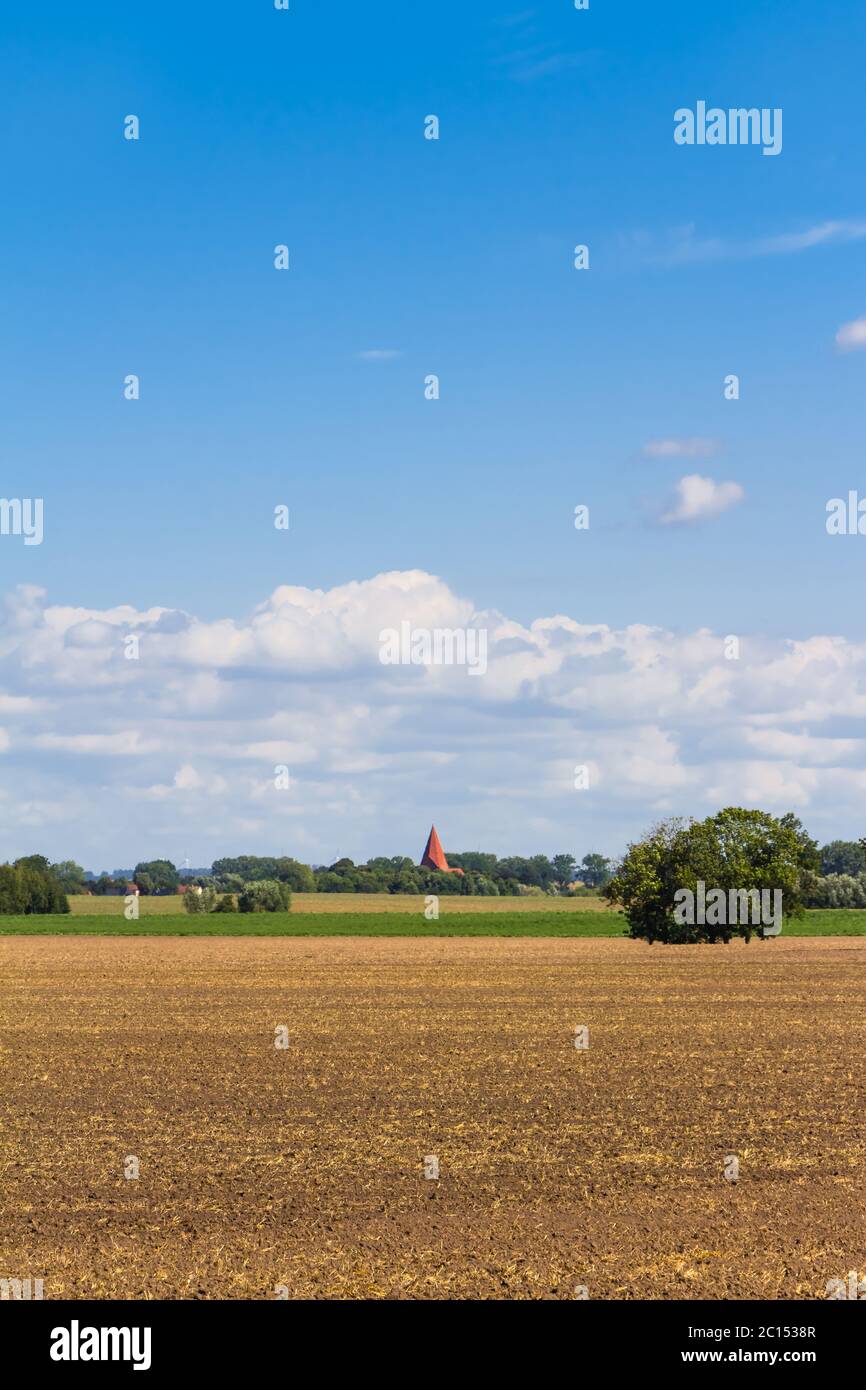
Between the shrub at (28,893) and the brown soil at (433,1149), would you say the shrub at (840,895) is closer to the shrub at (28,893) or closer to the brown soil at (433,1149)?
the shrub at (28,893)

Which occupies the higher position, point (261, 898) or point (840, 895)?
point (261, 898)

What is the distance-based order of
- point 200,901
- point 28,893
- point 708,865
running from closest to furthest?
point 708,865 → point 200,901 → point 28,893

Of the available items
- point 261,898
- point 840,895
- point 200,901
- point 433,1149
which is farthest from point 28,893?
point 433,1149

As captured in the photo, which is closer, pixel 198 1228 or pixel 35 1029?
pixel 198 1228

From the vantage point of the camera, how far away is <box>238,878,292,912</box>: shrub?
496 feet

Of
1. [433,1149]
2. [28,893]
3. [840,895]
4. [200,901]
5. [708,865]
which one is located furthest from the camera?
[840,895]

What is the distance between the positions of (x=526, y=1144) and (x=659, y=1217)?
15.0ft

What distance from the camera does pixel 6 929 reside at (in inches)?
4803

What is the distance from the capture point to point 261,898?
151375mm

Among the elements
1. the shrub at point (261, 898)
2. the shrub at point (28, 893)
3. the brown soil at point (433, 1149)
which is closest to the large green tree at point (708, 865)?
the brown soil at point (433, 1149)

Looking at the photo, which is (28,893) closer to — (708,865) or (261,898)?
(261,898)
